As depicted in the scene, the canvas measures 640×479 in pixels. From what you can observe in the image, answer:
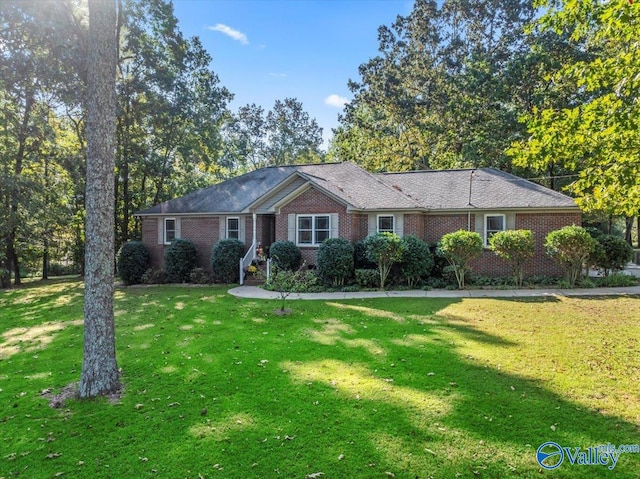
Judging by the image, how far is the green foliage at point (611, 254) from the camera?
556 inches

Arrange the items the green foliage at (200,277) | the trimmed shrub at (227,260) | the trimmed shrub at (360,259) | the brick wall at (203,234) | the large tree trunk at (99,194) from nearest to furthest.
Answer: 1. the large tree trunk at (99,194)
2. the trimmed shrub at (360,259)
3. the trimmed shrub at (227,260)
4. the green foliage at (200,277)
5. the brick wall at (203,234)

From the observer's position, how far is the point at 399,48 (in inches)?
1140

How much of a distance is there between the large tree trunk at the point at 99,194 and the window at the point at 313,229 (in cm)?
1148

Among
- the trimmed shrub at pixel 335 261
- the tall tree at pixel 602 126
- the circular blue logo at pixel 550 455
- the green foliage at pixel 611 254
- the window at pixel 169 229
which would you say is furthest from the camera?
the window at pixel 169 229

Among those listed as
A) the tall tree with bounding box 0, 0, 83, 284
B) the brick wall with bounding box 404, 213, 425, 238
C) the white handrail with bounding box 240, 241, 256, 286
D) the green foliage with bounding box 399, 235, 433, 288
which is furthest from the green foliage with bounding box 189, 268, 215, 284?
the brick wall with bounding box 404, 213, 425, 238

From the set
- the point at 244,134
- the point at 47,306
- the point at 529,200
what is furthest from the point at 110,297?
the point at 244,134

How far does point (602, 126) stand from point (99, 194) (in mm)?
7151

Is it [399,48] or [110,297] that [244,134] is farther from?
[110,297]

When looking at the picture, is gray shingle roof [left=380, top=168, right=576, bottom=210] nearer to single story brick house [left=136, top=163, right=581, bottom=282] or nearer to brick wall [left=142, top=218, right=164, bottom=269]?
single story brick house [left=136, top=163, right=581, bottom=282]

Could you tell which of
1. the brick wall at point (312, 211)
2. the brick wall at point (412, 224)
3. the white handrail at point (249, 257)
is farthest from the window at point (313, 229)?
the brick wall at point (412, 224)

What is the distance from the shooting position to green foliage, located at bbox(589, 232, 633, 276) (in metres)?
14.1

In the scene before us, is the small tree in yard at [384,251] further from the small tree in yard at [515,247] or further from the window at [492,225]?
the window at [492,225]

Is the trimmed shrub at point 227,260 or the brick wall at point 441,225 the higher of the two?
the brick wall at point 441,225

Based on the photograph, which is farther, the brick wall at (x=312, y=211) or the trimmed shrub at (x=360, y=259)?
the brick wall at (x=312, y=211)
